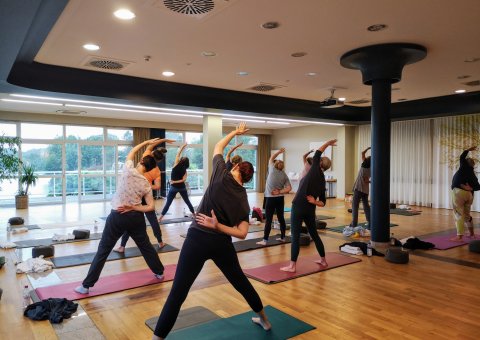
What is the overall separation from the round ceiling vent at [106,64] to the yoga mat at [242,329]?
4004 mm

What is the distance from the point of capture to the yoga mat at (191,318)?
2.83 meters

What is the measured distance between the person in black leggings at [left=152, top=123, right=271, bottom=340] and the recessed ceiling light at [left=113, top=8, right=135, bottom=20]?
6.60 feet

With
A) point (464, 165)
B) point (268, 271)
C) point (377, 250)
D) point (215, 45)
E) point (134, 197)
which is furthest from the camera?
point (464, 165)

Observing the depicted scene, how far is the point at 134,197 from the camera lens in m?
3.43

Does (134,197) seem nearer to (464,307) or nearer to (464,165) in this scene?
(464,307)

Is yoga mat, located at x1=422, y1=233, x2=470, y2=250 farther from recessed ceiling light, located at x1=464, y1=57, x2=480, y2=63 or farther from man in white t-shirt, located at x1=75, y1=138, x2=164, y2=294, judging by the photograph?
man in white t-shirt, located at x1=75, y1=138, x2=164, y2=294

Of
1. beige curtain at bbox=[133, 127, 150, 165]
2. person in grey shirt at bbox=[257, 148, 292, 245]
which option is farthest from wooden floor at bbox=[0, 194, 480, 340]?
beige curtain at bbox=[133, 127, 150, 165]

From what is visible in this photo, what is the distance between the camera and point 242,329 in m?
2.75

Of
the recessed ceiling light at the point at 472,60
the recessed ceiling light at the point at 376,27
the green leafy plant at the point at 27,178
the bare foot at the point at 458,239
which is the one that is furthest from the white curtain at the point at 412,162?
the green leafy plant at the point at 27,178

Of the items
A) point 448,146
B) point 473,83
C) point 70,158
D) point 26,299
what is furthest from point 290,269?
point 70,158

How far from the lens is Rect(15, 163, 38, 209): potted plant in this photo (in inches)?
378

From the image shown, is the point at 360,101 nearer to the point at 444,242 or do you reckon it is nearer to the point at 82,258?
the point at 444,242

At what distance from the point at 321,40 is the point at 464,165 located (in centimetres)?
296

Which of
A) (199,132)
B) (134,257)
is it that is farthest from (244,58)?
(199,132)
